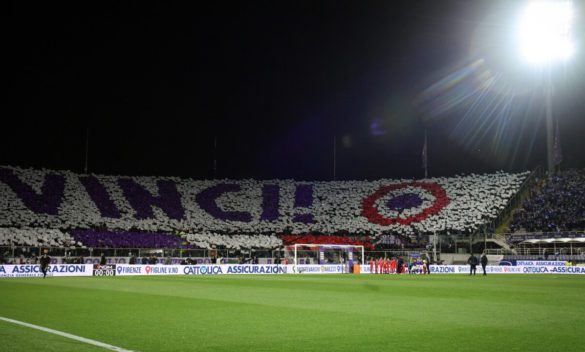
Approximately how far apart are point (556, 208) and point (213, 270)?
113 ft

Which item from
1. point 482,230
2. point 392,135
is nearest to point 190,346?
point 482,230

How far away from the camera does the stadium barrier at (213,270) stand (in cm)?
3900

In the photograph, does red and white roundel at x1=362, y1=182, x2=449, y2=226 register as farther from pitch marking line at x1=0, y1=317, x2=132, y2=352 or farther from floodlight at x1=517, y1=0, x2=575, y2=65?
pitch marking line at x1=0, y1=317, x2=132, y2=352

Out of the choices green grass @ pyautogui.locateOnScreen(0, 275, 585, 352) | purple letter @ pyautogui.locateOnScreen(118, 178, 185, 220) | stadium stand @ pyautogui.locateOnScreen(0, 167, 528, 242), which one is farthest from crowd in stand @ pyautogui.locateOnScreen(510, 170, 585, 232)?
green grass @ pyautogui.locateOnScreen(0, 275, 585, 352)

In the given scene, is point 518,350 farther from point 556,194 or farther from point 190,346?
point 556,194

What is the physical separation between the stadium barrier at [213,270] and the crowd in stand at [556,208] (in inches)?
383

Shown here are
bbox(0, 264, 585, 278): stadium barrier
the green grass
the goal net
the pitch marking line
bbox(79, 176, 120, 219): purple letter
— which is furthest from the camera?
bbox(79, 176, 120, 219): purple letter

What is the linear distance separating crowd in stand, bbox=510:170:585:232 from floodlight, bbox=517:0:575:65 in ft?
44.2

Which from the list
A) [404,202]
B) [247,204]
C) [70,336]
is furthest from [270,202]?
[70,336]

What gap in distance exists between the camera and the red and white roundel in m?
66.9

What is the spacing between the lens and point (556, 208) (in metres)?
59.3

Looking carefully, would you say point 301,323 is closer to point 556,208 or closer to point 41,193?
point 556,208

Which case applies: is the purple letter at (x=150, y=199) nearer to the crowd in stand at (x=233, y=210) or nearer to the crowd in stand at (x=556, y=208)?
the crowd in stand at (x=233, y=210)

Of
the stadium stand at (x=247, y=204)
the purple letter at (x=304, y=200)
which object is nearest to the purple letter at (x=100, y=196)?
the stadium stand at (x=247, y=204)
